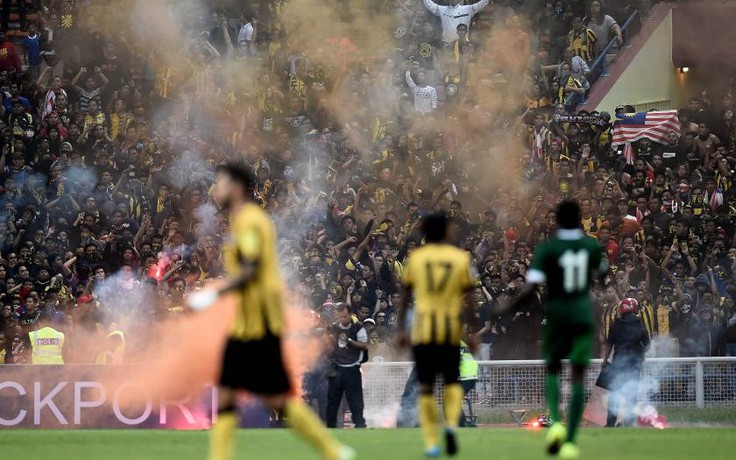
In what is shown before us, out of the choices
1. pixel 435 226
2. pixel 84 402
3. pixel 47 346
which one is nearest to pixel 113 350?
pixel 47 346

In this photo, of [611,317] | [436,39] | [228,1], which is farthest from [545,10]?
[611,317]

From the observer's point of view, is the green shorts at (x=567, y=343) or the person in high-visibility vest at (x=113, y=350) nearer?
the green shorts at (x=567, y=343)

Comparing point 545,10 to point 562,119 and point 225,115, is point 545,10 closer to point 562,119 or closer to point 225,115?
point 562,119

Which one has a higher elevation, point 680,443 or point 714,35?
point 714,35

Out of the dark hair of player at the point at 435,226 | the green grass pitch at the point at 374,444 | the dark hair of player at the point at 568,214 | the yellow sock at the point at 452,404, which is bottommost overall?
the green grass pitch at the point at 374,444

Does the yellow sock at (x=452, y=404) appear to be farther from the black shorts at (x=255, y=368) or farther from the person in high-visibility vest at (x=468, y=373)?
the person in high-visibility vest at (x=468, y=373)

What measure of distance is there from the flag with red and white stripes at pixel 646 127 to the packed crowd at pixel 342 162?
16 cm

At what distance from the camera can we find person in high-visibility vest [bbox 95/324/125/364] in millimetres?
18016

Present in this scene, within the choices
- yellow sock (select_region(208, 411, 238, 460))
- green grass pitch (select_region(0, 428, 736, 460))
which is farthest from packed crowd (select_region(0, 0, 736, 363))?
yellow sock (select_region(208, 411, 238, 460))

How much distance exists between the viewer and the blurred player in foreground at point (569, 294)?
11000mm

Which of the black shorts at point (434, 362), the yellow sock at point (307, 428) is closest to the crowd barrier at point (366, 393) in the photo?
the black shorts at point (434, 362)

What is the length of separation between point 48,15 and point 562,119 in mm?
8965

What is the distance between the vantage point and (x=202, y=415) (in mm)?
17109

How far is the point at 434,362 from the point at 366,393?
656 cm
